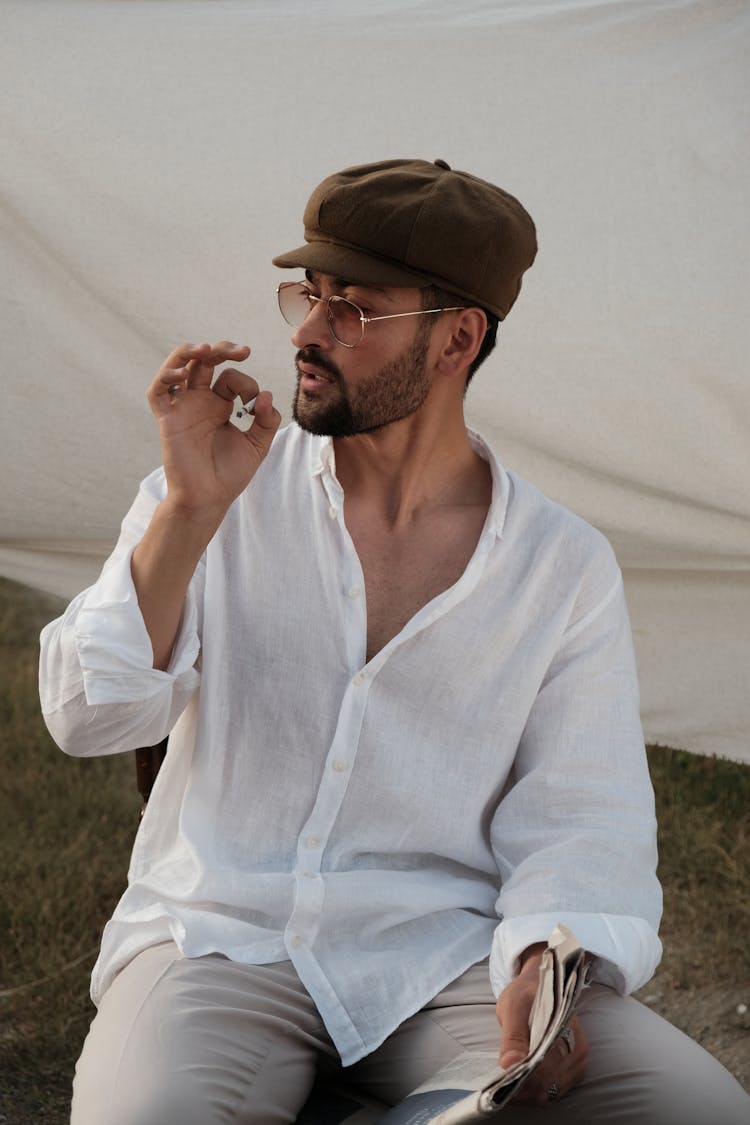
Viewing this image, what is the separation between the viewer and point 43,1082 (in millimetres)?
3113

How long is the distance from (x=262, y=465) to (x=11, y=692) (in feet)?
9.72

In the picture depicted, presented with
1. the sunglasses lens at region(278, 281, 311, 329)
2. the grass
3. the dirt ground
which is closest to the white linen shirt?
the sunglasses lens at region(278, 281, 311, 329)

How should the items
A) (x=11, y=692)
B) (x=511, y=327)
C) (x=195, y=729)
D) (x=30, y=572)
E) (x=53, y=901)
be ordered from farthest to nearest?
(x=11, y=692) → (x=53, y=901) → (x=30, y=572) → (x=511, y=327) → (x=195, y=729)

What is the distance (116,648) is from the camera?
6.16 feet

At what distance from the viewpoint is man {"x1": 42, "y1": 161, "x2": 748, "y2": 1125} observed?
1898mm

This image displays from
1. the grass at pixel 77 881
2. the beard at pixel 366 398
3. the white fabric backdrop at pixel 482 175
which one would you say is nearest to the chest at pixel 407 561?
the beard at pixel 366 398

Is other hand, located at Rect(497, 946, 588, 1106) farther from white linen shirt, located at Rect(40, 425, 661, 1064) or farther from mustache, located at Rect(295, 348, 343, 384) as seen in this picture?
mustache, located at Rect(295, 348, 343, 384)

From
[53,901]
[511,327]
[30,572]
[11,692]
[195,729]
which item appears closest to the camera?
[195,729]

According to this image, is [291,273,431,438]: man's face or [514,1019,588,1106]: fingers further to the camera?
[291,273,431,438]: man's face

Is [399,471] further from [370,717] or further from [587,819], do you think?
[587,819]

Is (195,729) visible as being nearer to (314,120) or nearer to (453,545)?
(453,545)

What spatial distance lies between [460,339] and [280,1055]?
3.61 feet

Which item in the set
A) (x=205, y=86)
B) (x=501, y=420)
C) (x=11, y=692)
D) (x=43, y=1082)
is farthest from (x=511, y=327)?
(x=11, y=692)

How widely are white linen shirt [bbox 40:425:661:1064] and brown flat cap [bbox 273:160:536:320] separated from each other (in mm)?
298
